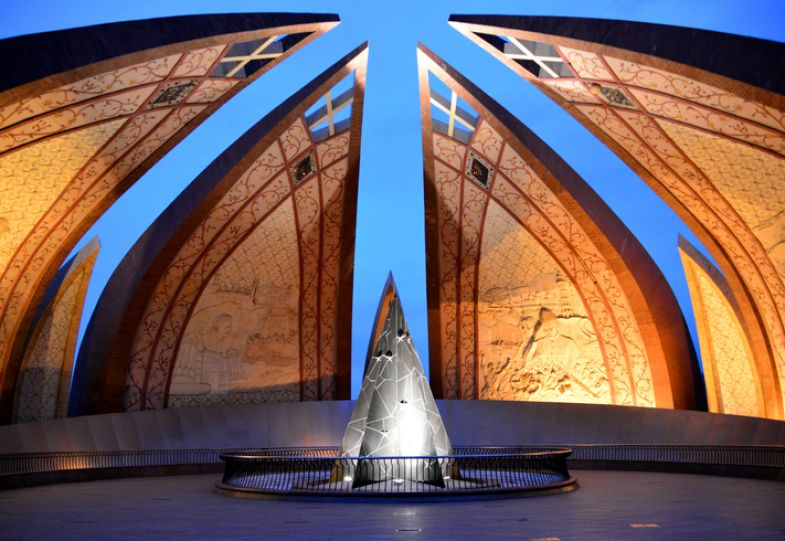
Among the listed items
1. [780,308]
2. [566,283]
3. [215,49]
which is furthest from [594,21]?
[566,283]

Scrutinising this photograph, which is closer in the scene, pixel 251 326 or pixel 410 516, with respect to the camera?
pixel 410 516

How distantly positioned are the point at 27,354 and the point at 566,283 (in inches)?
339

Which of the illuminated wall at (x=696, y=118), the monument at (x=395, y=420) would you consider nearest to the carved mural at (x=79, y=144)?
the illuminated wall at (x=696, y=118)

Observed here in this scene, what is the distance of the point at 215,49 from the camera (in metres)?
6.90

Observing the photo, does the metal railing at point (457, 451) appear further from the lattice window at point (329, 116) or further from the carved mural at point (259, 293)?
the lattice window at point (329, 116)

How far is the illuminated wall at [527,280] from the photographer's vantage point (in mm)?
9617

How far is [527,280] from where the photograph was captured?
1116 cm

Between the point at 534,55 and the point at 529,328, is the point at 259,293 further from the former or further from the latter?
the point at 534,55

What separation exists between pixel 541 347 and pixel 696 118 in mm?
4937

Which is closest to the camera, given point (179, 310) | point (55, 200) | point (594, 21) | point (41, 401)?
point (594, 21)

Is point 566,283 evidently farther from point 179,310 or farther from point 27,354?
A: point 27,354

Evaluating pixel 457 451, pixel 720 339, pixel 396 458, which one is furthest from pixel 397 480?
pixel 720 339

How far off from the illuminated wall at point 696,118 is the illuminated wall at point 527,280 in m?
1.08

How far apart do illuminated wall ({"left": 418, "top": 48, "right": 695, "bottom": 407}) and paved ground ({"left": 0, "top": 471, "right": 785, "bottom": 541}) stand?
3.69 metres
